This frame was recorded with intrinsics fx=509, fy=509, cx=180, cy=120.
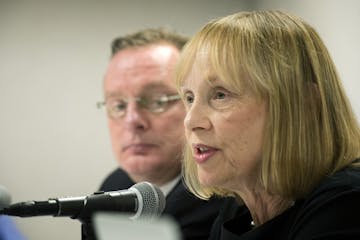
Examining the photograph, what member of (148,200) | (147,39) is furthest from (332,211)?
(147,39)

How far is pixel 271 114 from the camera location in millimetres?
985

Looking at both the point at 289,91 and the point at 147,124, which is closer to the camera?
the point at 289,91

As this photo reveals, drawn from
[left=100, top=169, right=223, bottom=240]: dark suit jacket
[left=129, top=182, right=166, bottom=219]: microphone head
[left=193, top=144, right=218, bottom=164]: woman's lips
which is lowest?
[left=100, top=169, right=223, bottom=240]: dark suit jacket

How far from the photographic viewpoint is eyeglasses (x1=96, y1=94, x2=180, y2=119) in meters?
1.63

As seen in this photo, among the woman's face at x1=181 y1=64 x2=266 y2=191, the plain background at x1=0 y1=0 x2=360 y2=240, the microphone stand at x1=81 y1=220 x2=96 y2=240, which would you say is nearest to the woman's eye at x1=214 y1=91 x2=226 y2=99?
the woman's face at x1=181 y1=64 x2=266 y2=191

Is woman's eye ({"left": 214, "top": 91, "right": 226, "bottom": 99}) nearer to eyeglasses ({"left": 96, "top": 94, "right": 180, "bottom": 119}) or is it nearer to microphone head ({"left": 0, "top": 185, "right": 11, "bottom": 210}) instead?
microphone head ({"left": 0, "top": 185, "right": 11, "bottom": 210})

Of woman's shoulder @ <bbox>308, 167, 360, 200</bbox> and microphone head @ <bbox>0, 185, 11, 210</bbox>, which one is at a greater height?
microphone head @ <bbox>0, 185, 11, 210</bbox>

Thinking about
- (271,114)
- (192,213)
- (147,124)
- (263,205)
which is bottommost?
(192,213)

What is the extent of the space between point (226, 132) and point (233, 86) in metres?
0.09

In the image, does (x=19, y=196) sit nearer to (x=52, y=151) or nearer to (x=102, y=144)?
(x=52, y=151)

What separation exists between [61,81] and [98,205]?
6.17ft

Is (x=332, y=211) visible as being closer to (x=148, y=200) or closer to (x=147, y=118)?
(x=148, y=200)

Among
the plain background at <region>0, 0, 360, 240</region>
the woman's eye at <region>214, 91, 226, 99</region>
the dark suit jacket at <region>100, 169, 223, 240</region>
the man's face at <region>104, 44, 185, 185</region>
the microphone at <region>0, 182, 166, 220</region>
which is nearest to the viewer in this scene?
the microphone at <region>0, 182, 166, 220</region>

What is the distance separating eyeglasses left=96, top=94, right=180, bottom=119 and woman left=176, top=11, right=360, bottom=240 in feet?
1.93
